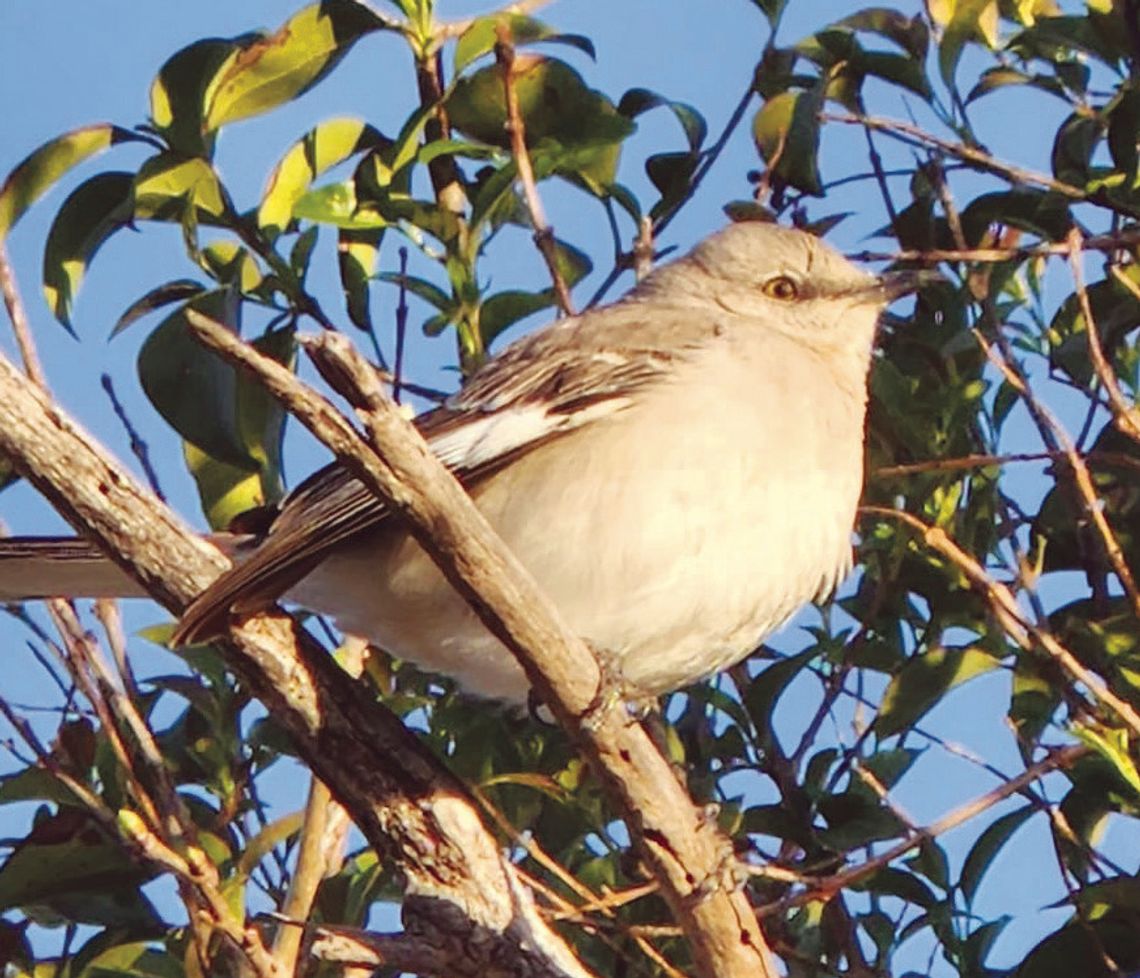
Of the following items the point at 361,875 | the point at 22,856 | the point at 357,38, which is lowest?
the point at 361,875

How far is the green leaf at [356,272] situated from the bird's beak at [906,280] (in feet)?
3.26

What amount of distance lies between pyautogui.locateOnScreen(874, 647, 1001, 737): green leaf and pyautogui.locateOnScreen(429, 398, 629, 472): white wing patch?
2.36ft

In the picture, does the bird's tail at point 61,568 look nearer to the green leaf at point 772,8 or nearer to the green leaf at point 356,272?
the green leaf at point 356,272

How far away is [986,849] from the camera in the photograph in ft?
14.0

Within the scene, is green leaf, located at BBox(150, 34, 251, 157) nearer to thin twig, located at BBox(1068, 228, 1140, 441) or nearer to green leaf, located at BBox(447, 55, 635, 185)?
green leaf, located at BBox(447, 55, 635, 185)

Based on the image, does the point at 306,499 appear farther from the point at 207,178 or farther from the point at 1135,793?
the point at 1135,793

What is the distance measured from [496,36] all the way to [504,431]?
0.73 metres

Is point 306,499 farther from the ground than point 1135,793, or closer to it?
farther from the ground

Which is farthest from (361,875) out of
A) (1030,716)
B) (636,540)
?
(1030,716)

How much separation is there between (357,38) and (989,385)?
4.44 ft

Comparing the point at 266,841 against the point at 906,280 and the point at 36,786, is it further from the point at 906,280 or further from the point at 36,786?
the point at 906,280

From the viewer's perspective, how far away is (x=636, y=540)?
4.18 metres

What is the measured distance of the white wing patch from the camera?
14.1 feet

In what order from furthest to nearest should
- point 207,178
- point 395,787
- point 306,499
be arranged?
point 207,178, point 306,499, point 395,787
